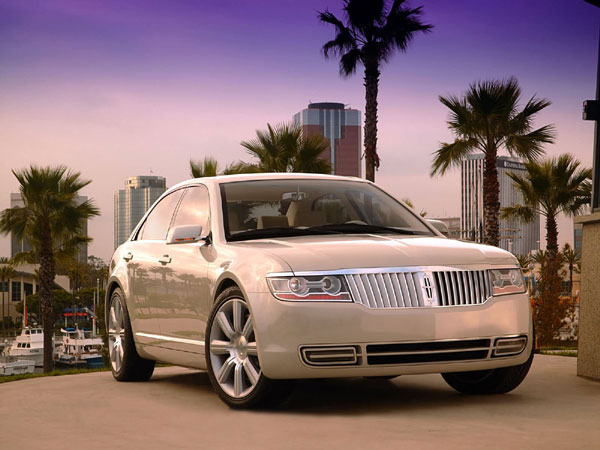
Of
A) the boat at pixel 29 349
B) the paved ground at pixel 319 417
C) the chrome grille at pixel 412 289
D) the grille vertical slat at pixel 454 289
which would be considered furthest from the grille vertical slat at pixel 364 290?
the boat at pixel 29 349

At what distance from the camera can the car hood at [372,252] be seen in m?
Answer: 6.20

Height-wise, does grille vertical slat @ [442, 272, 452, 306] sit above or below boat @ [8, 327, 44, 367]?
above

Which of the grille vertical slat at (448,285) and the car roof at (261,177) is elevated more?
the car roof at (261,177)

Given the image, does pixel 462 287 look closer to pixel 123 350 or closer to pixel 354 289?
pixel 354 289

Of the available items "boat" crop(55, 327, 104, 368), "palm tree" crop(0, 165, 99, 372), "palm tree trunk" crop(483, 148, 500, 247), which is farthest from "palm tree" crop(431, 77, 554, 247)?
"boat" crop(55, 327, 104, 368)

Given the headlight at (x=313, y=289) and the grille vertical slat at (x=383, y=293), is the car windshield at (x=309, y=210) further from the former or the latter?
the grille vertical slat at (x=383, y=293)

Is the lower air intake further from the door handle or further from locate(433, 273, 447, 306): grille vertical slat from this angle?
the door handle

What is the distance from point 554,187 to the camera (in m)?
45.3

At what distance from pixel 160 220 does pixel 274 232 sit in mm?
1898

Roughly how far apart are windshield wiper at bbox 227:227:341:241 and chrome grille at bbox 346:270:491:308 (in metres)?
1.15

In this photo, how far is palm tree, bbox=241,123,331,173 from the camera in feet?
116

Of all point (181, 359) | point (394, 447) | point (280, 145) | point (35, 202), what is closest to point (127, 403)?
point (181, 359)

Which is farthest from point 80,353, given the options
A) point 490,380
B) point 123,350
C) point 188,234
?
point 490,380

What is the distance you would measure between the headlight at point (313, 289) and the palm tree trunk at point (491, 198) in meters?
31.2
